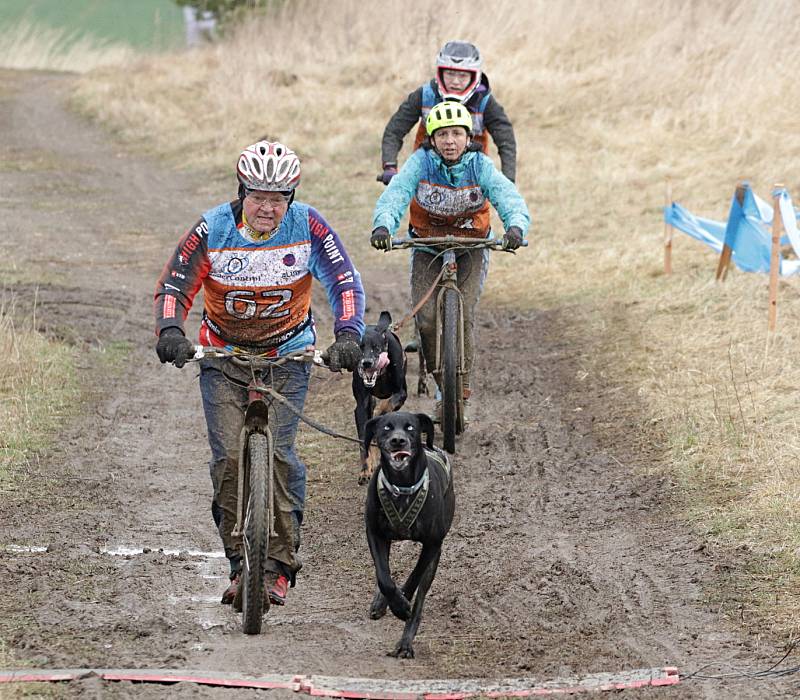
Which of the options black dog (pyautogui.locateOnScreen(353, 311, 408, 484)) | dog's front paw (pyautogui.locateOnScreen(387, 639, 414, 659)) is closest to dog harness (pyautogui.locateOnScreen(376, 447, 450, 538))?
dog's front paw (pyautogui.locateOnScreen(387, 639, 414, 659))

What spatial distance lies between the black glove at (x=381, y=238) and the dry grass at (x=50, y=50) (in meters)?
27.4

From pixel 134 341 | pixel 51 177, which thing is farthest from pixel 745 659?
pixel 51 177

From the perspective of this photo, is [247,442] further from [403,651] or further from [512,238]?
[512,238]

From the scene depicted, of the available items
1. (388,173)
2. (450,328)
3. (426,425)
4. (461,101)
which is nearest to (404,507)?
(426,425)

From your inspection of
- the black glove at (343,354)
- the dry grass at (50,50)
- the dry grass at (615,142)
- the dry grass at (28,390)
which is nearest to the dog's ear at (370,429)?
the black glove at (343,354)

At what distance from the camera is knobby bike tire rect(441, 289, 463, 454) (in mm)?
8250

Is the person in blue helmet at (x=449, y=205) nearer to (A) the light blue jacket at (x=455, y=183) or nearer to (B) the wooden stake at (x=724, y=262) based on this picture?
(A) the light blue jacket at (x=455, y=183)

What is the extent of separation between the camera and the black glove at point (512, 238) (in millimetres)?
7895

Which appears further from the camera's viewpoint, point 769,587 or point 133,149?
point 133,149

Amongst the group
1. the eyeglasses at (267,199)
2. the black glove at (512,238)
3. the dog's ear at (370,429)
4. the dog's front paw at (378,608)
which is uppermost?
the black glove at (512,238)

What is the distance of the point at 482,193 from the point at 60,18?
33.5 metres

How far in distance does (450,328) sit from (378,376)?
58cm

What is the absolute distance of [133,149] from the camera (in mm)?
22484

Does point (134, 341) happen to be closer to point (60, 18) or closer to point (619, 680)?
point (619, 680)
